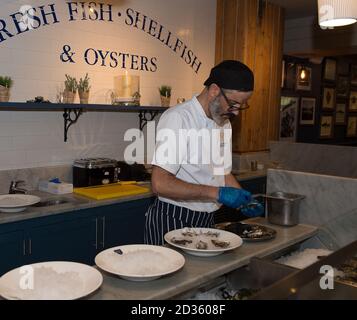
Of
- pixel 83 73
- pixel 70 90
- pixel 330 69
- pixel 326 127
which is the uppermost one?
pixel 330 69

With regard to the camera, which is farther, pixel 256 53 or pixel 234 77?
pixel 256 53

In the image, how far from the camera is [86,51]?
157 inches

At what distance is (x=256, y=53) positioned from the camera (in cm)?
530

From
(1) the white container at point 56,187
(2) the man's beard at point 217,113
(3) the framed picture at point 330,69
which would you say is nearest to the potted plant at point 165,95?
(1) the white container at point 56,187

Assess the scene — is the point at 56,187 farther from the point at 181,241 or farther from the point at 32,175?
the point at 181,241

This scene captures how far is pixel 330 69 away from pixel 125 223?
5.73 metres

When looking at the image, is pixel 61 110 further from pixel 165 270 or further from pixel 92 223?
pixel 165 270

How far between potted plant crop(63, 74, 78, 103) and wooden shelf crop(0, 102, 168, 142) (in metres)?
0.09

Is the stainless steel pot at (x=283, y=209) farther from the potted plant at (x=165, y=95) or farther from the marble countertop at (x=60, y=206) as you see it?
the potted plant at (x=165, y=95)

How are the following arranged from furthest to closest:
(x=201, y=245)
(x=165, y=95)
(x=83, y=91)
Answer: (x=165, y=95) < (x=83, y=91) < (x=201, y=245)

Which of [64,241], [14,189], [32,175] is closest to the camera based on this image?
[64,241]

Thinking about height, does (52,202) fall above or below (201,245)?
below

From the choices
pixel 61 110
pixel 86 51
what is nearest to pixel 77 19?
pixel 86 51

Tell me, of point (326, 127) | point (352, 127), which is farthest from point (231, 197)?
point (352, 127)
